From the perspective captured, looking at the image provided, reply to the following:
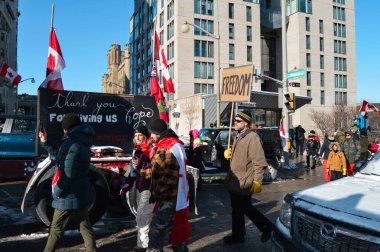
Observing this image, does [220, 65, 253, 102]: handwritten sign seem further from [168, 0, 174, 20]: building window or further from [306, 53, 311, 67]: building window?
[306, 53, 311, 67]: building window

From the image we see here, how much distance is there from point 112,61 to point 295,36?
3419 inches

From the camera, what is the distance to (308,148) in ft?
52.6

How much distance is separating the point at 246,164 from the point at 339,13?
70.3m

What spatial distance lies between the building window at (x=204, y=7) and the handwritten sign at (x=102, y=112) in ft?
165

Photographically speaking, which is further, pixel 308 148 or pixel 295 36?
pixel 295 36

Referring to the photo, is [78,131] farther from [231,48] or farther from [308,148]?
[231,48]

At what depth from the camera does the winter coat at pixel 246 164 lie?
4.89 metres

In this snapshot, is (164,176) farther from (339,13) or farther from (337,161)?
(339,13)

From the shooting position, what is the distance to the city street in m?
5.07

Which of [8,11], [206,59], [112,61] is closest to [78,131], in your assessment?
[206,59]

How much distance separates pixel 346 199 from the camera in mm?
3197

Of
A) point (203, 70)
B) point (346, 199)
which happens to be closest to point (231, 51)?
point (203, 70)

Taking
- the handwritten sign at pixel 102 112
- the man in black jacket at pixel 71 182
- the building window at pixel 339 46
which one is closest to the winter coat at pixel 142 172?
the man in black jacket at pixel 71 182

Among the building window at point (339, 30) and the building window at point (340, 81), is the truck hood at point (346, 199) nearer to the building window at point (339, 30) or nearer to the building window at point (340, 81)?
the building window at point (340, 81)
